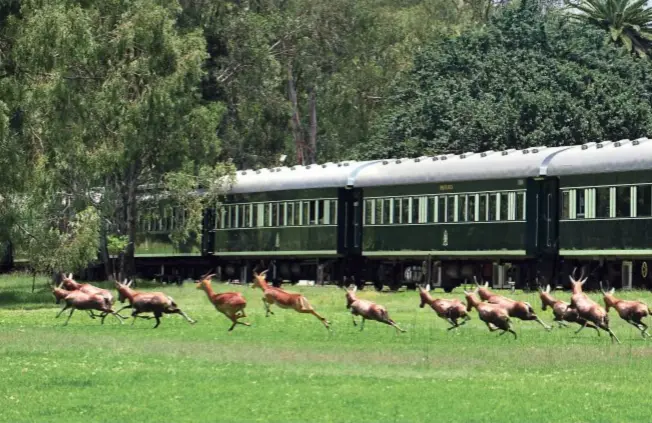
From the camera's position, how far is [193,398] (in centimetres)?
2134

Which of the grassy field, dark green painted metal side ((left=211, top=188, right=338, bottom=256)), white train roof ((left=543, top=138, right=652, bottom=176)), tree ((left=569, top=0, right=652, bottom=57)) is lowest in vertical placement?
the grassy field

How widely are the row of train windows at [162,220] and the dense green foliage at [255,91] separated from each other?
0.38 m

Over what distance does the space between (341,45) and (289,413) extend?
6839 centimetres

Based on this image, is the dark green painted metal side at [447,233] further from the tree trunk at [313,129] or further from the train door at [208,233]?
the tree trunk at [313,129]

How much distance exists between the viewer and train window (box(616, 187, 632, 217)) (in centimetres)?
4609

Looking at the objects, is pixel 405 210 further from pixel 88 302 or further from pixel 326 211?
pixel 88 302

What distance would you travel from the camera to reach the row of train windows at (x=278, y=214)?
58.1 meters

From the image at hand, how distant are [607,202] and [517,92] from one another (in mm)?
26352

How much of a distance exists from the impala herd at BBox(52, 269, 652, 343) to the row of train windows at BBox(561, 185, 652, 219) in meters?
11.2

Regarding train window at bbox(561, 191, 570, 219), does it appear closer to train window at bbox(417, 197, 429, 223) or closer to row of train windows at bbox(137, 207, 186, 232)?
train window at bbox(417, 197, 429, 223)

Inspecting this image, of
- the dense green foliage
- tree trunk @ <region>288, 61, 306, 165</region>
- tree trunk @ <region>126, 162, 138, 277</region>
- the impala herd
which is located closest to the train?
tree trunk @ <region>126, 162, 138, 277</region>

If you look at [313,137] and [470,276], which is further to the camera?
[313,137]

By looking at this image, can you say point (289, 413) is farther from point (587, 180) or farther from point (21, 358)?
point (587, 180)

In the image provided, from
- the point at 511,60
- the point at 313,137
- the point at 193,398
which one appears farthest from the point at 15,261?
the point at 193,398
